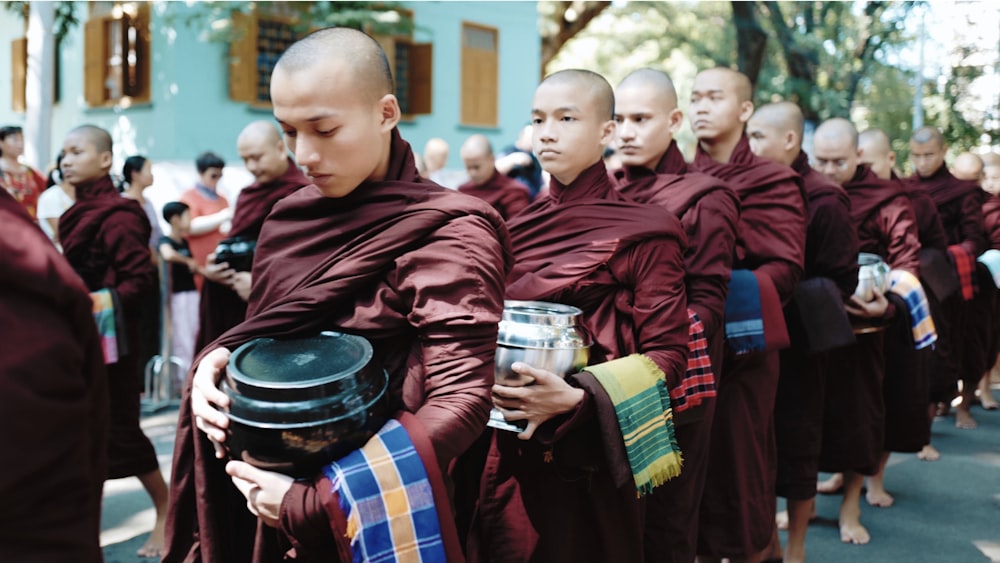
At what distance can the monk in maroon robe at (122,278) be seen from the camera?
14.0 ft

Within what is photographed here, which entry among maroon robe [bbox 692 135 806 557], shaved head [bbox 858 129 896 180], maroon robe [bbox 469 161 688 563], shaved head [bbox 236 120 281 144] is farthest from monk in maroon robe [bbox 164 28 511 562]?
shaved head [bbox 858 129 896 180]

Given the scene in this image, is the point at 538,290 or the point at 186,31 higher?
the point at 186,31

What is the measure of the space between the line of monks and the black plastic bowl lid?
6 centimetres

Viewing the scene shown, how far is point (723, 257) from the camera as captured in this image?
3146 millimetres

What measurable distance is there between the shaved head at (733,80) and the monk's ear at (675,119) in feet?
1.50

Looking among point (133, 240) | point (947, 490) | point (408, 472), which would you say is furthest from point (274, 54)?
point (408, 472)

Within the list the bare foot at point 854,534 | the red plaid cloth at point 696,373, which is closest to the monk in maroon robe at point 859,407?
the bare foot at point 854,534

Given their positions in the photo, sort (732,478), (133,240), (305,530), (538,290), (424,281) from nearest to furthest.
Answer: (305,530) → (424,281) → (538,290) → (732,478) → (133,240)

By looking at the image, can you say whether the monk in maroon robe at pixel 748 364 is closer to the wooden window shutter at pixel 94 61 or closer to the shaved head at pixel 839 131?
the shaved head at pixel 839 131

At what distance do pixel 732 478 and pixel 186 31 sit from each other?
34.7 ft

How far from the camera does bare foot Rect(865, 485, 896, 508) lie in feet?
17.8

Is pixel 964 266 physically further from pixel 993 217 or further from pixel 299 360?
pixel 299 360

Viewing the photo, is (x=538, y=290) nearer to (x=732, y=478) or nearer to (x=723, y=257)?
(x=723, y=257)

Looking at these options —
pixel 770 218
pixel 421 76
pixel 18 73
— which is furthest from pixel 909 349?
pixel 18 73
